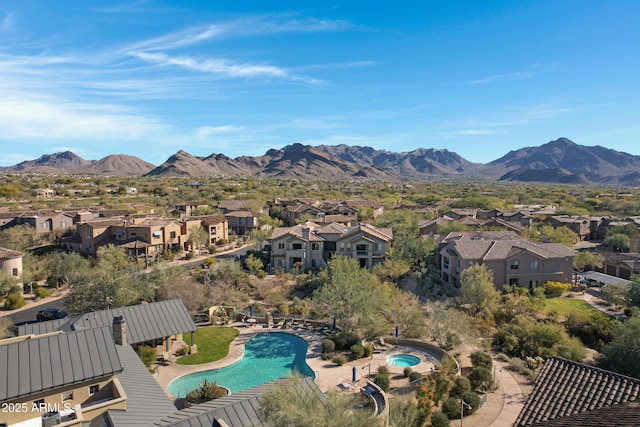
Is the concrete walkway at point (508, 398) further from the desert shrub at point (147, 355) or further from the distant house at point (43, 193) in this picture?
the distant house at point (43, 193)

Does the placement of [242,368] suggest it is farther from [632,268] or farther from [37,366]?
[632,268]

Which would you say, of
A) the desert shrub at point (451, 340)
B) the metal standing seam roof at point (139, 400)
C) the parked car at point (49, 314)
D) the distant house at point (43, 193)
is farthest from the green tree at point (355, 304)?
the distant house at point (43, 193)

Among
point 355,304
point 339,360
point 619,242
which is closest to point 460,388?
point 339,360

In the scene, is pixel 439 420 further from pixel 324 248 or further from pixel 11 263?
pixel 11 263

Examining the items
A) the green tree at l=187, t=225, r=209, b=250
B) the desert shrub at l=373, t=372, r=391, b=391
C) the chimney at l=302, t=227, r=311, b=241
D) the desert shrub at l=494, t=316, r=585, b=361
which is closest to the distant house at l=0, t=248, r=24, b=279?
the green tree at l=187, t=225, r=209, b=250

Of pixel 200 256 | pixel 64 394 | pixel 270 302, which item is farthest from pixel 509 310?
pixel 200 256

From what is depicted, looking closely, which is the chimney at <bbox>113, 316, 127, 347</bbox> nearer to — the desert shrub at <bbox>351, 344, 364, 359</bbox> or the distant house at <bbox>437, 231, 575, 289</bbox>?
the desert shrub at <bbox>351, 344, 364, 359</bbox>
